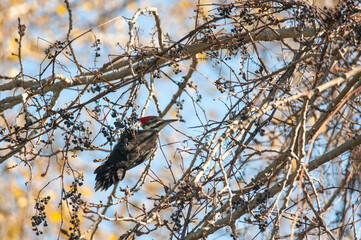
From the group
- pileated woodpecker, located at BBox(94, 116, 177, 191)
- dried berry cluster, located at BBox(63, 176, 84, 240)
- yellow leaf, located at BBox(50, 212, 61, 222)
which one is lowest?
dried berry cluster, located at BBox(63, 176, 84, 240)

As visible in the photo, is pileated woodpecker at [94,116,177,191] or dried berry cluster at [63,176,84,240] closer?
dried berry cluster at [63,176,84,240]

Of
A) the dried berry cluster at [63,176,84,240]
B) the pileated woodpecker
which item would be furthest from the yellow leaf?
the dried berry cluster at [63,176,84,240]

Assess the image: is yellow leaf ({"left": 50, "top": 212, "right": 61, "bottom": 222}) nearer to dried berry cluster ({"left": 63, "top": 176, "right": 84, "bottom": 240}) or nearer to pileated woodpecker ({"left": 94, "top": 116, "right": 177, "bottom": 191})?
pileated woodpecker ({"left": 94, "top": 116, "right": 177, "bottom": 191})

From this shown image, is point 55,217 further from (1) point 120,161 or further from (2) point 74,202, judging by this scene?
(2) point 74,202

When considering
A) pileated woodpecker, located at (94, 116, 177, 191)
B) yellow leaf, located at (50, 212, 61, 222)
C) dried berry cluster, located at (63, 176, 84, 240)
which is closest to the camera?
dried berry cluster, located at (63, 176, 84, 240)

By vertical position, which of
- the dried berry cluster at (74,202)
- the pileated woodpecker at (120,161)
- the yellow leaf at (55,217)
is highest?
the yellow leaf at (55,217)

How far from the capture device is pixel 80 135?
3.84 metres

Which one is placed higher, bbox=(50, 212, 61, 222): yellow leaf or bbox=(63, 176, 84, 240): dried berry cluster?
bbox=(50, 212, 61, 222): yellow leaf

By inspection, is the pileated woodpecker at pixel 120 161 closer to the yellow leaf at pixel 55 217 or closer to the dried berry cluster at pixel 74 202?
the dried berry cluster at pixel 74 202

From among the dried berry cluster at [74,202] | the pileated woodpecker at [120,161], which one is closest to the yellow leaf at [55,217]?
the pileated woodpecker at [120,161]

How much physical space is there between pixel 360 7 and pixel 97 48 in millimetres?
2442

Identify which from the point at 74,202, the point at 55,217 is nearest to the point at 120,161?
the point at 74,202

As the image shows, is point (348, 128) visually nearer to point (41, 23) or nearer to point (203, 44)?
point (203, 44)

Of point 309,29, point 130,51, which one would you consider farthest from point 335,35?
point 130,51
